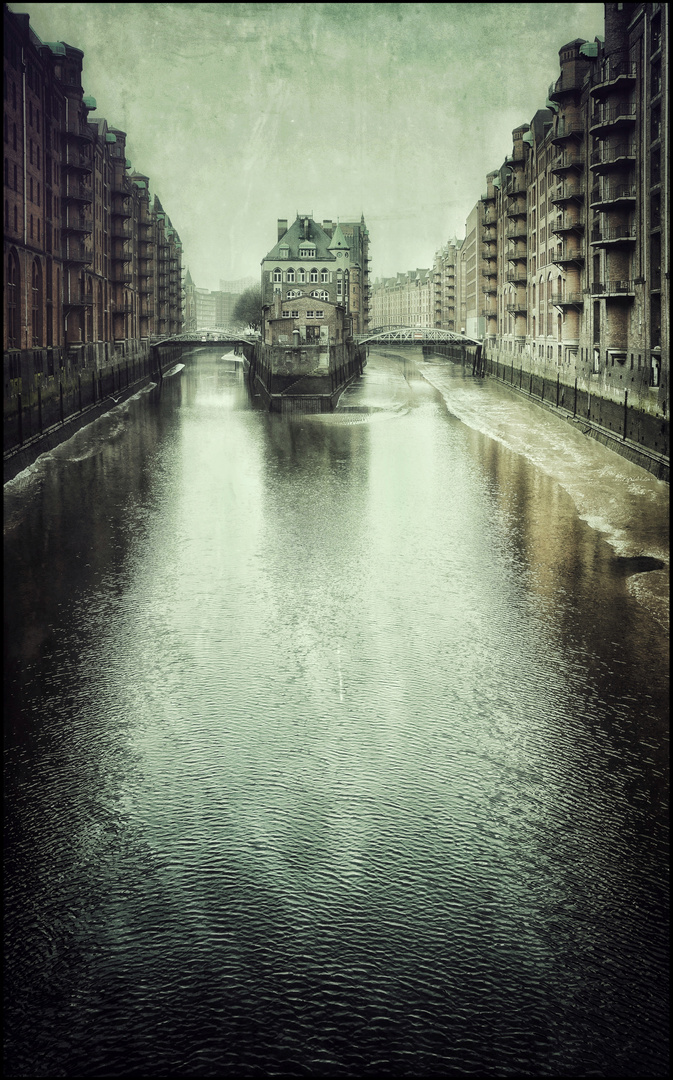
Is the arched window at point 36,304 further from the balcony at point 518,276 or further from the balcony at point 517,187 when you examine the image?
the balcony at point 517,187

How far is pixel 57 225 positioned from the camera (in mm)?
57031

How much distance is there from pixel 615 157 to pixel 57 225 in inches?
1200

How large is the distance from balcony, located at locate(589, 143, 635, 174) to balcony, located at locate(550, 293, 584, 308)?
8.85 m

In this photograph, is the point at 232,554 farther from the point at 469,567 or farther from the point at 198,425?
the point at 198,425

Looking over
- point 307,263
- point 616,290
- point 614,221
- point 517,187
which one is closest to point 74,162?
point 614,221

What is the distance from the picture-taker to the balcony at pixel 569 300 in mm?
56500

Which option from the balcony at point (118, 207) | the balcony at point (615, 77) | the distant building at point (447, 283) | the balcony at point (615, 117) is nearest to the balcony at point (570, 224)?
A: the balcony at point (615, 117)

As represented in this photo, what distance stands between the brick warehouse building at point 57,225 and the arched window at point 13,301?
47 millimetres

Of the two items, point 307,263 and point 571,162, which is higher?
point 307,263

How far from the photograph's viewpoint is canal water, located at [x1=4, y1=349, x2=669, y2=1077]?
5727mm

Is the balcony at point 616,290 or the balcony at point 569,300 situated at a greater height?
the balcony at point 569,300

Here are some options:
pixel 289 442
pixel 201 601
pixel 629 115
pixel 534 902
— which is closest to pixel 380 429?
pixel 289 442

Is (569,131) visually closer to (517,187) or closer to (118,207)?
(517,187)

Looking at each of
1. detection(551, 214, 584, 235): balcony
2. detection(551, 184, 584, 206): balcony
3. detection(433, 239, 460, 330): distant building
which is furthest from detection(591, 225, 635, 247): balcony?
detection(433, 239, 460, 330): distant building
